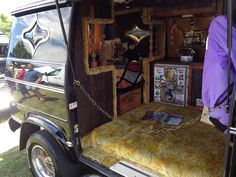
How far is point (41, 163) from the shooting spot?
293 cm

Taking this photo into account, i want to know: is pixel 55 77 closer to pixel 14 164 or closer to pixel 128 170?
pixel 128 170

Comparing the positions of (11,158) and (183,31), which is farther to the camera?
(183,31)

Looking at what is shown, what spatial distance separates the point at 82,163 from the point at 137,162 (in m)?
0.57

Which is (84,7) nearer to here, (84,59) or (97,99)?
(84,59)

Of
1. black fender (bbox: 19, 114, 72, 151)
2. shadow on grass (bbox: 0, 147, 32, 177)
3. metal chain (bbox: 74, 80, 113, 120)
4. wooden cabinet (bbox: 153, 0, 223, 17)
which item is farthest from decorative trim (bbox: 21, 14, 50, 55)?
wooden cabinet (bbox: 153, 0, 223, 17)

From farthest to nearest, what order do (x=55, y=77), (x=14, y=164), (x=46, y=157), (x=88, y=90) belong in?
(x=14, y=164) < (x=46, y=157) < (x=88, y=90) < (x=55, y=77)

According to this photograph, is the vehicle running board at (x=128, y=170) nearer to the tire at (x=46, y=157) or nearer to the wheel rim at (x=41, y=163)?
the tire at (x=46, y=157)

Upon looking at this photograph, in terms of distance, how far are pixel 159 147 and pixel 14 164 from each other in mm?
2267

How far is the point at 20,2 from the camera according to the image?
2791 mm

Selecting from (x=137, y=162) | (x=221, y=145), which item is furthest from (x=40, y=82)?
(x=221, y=145)

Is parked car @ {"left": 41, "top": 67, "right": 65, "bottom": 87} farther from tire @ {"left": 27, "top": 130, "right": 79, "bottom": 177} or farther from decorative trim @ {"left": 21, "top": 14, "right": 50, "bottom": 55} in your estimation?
tire @ {"left": 27, "top": 130, "right": 79, "bottom": 177}

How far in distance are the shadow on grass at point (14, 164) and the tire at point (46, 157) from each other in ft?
1.29

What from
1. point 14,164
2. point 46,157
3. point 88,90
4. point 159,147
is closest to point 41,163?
point 46,157

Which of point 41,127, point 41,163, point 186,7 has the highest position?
point 186,7
